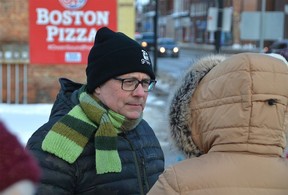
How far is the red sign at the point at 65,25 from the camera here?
10.7 meters

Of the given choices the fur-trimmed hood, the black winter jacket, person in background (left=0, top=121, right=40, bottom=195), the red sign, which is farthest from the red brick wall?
person in background (left=0, top=121, right=40, bottom=195)

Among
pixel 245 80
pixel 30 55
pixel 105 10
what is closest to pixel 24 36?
pixel 30 55

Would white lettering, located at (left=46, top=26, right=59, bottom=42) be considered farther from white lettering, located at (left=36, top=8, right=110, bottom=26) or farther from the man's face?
the man's face

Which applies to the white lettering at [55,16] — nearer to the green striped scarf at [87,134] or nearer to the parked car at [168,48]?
the green striped scarf at [87,134]

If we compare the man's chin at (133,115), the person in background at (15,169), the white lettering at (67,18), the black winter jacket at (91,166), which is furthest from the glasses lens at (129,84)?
the white lettering at (67,18)

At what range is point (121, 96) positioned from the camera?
2.35 metres

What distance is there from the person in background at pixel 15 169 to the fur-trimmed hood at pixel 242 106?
0.77 meters

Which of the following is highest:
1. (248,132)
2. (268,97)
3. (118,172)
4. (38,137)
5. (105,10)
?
(105,10)

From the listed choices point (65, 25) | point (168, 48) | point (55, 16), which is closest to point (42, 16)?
point (55, 16)

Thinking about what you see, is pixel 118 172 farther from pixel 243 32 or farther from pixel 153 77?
pixel 243 32

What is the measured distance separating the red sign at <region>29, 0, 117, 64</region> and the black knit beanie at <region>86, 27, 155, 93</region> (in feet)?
27.7

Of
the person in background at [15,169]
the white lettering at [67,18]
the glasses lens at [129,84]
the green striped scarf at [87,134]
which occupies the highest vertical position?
the white lettering at [67,18]

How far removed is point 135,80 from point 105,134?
319 mm

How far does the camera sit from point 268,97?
1682 millimetres
